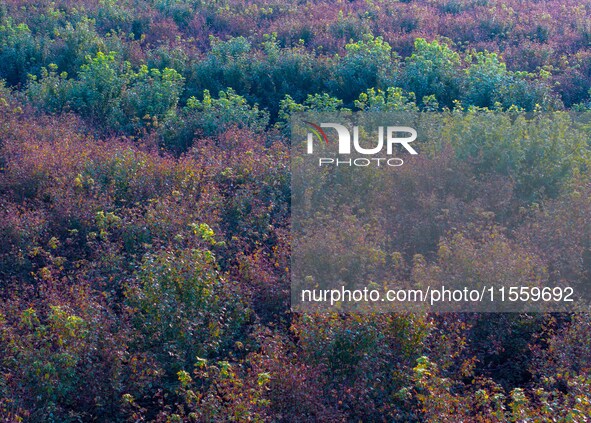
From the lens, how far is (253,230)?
8148 millimetres

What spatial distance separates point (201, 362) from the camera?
5387 mm

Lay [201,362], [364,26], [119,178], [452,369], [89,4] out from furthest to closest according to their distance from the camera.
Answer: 1. [89,4]
2. [364,26]
3. [119,178]
4. [452,369]
5. [201,362]

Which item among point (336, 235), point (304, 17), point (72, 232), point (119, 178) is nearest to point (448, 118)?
point (336, 235)

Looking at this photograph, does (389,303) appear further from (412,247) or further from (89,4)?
(89,4)

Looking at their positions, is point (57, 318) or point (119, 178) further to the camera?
point (119, 178)

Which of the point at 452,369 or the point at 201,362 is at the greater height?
the point at 201,362

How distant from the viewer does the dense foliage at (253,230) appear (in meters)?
5.40

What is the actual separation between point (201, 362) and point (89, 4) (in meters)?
14.4

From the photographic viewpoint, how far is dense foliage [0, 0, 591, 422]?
5402 millimetres

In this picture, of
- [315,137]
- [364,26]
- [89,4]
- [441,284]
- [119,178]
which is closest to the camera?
[441,284]
